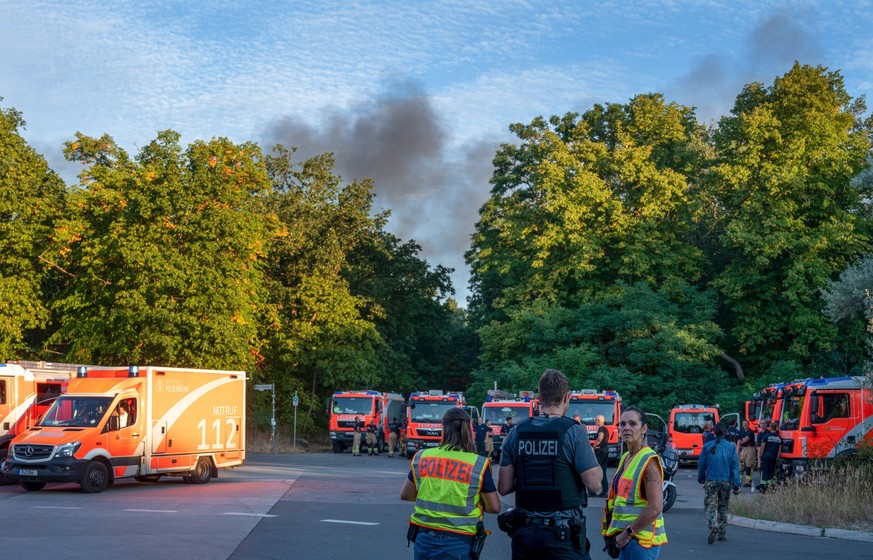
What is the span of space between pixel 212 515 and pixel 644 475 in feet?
38.8

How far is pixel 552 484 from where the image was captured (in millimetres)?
6637

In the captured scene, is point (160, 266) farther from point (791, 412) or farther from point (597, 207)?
point (791, 412)

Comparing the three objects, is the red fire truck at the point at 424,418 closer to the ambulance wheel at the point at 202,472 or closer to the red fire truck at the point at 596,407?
the red fire truck at the point at 596,407

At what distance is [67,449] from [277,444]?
3080 centimetres

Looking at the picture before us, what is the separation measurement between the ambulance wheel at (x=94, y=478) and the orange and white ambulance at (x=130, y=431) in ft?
0.07

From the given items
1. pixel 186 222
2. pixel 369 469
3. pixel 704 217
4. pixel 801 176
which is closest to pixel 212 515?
pixel 369 469

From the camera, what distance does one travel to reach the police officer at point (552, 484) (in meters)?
6.57

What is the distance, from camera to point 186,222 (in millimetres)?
42062

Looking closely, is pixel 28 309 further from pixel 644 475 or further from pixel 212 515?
pixel 644 475

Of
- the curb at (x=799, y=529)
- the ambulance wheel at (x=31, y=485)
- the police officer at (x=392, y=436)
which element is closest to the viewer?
the curb at (x=799, y=529)

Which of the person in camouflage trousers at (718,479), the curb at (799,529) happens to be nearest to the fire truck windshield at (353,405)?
the curb at (799,529)

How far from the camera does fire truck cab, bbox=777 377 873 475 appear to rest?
26.6 m

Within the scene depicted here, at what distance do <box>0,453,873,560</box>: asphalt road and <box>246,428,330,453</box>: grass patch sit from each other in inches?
970

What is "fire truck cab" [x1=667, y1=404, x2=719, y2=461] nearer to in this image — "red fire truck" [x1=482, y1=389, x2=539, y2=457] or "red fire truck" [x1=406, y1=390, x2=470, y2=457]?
"red fire truck" [x1=482, y1=389, x2=539, y2=457]
